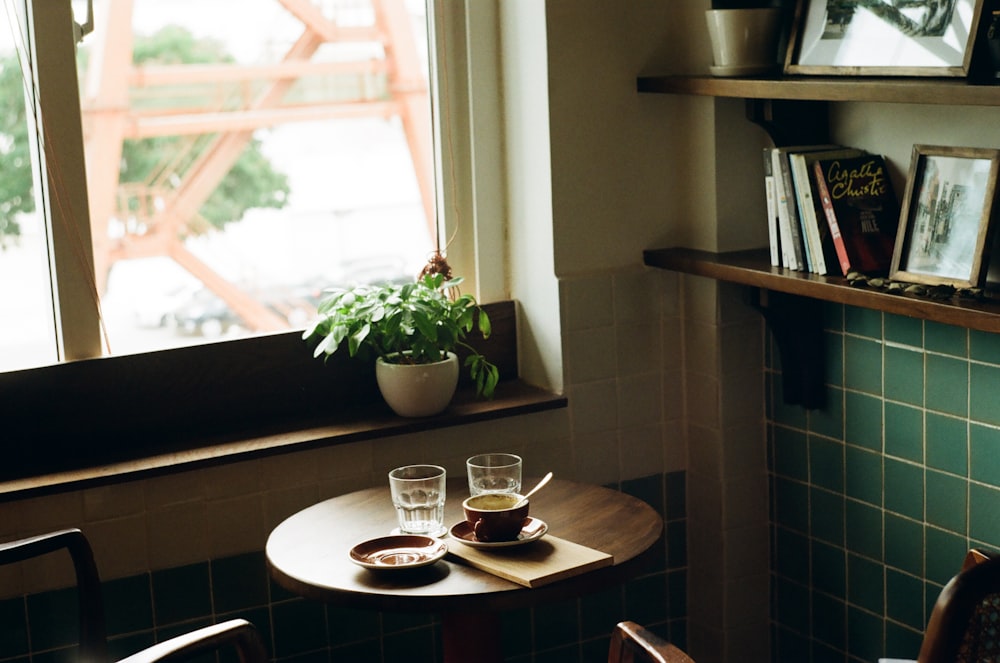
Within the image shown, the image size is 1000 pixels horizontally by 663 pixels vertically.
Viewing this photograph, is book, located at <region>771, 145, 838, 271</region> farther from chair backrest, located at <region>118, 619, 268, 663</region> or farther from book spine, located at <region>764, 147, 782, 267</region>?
chair backrest, located at <region>118, 619, 268, 663</region>

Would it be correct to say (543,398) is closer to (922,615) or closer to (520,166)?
(520,166)

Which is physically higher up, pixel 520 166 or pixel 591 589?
pixel 520 166

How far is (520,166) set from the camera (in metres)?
2.88

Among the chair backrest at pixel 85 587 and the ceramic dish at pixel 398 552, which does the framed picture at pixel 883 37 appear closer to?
the ceramic dish at pixel 398 552

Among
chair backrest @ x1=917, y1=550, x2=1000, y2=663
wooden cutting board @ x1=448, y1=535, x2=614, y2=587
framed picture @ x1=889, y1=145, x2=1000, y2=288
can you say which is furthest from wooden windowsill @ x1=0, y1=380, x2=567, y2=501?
chair backrest @ x1=917, y1=550, x2=1000, y2=663

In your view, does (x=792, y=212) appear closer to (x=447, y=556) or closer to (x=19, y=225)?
(x=447, y=556)

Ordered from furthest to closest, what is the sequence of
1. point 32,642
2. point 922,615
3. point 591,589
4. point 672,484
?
point 672,484 → point 922,615 → point 32,642 → point 591,589

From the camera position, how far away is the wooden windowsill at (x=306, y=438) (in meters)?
2.38

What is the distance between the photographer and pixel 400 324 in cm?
260

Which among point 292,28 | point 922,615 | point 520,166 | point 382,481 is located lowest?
point 922,615

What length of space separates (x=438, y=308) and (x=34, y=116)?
88 cm

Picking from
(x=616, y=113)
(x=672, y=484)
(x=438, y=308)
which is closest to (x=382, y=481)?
(x=438, y=308)

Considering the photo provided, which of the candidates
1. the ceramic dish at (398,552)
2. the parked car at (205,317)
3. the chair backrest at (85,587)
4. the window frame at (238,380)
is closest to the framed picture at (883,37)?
the window frame at (238,380)

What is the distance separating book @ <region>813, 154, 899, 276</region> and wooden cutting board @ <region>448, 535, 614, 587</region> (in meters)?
0.83
